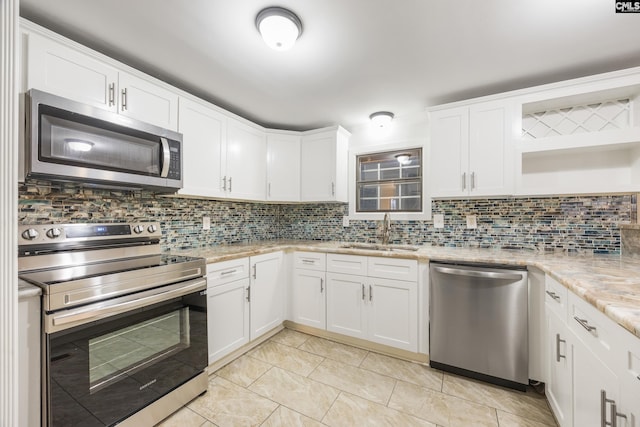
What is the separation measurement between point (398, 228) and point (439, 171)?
761 mm

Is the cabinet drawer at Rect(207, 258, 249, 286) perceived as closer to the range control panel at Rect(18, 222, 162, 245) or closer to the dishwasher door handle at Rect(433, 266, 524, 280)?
the range control panel at Rect(18, 222, 162, 245)

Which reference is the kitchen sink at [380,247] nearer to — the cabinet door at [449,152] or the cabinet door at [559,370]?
the cabinet door at [449,152]

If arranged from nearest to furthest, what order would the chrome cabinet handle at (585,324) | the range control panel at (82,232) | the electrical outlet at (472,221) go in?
the chrome cabinet handle at (585,324) → the range control panel at (82,232) → the electrical outlet at (472,221)

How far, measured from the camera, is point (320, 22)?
4.86 feet

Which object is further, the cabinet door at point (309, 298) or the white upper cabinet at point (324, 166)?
the white upper cabinet at point (324, 166)

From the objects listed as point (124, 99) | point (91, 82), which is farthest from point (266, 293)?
point (91, 82)

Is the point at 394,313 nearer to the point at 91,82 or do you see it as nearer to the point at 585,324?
the point at 585,324

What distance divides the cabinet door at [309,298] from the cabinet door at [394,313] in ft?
1.57

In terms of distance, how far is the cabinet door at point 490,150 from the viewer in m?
2.17

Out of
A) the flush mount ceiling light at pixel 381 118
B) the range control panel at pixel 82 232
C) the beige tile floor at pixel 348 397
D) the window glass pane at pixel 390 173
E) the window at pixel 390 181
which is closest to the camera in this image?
the range control panel at pixel 82 232

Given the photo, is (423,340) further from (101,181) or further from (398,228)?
(101,181)

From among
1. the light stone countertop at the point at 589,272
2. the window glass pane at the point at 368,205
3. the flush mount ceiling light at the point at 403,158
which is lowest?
the light stone countertop at the point at 589,272

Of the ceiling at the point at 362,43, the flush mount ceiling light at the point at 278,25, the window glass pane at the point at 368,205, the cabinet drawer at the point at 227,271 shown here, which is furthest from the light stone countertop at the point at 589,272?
the flush mount ceiling light at the point at 278,25

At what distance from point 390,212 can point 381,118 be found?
991mm
